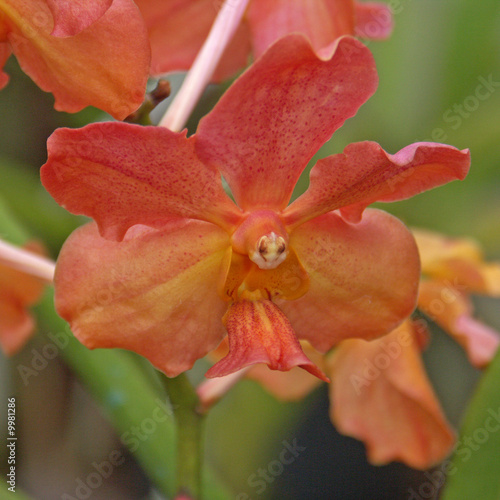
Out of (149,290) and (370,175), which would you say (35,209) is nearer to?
(149,290)

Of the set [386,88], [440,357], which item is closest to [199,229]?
[386,88]

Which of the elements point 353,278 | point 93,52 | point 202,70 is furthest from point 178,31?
point 353,278

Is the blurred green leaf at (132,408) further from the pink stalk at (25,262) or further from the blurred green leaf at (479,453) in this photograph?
the blurred green leaf at (479,453)

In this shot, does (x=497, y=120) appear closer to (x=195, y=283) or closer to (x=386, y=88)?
(x=386, y=88)

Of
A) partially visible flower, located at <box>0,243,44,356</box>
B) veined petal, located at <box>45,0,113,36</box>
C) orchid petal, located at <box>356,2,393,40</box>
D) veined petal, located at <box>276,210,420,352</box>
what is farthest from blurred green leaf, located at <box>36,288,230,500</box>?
orchid petal, located at <box>356,2,393,40</box>

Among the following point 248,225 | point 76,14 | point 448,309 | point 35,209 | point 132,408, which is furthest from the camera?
point 35,209

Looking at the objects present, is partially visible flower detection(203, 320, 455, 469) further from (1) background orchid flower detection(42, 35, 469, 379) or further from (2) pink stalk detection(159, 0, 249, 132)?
(2) pink stalk detection(159, 0, 249, 132)
